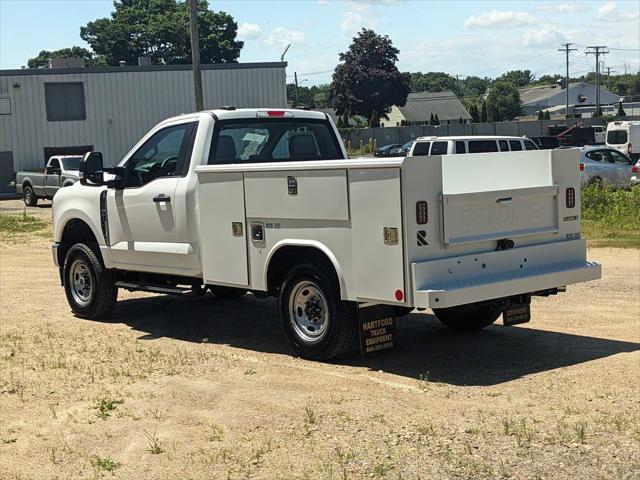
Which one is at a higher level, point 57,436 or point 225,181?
point 225,181

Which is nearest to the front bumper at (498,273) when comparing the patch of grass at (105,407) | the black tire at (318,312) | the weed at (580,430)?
the black tire at (318,312)

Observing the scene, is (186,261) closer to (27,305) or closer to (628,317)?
(27,305)

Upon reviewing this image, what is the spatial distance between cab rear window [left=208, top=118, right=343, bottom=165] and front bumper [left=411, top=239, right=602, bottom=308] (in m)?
2.90

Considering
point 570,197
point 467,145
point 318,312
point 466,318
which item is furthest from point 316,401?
point 467,145

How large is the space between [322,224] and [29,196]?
28571mm

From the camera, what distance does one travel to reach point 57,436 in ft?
21.3

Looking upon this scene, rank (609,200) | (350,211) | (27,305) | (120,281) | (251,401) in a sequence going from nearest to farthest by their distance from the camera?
1. (251,401)
2. (350,211)
3. (120,281)
4. (27,305)
5. (609,200)

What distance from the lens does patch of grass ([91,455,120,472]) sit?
19.0 ft

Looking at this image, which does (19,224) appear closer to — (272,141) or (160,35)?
(272,141)

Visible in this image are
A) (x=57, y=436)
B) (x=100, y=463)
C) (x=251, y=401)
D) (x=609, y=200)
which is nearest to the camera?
(x=100, y=463)

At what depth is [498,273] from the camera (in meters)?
7.93

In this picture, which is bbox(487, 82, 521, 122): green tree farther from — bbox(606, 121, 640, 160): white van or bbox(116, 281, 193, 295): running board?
bbox(116, 281, 193, 295): running board

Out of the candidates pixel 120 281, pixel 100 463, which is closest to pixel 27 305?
pixel 120 281

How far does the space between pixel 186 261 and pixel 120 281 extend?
5.36 ft
